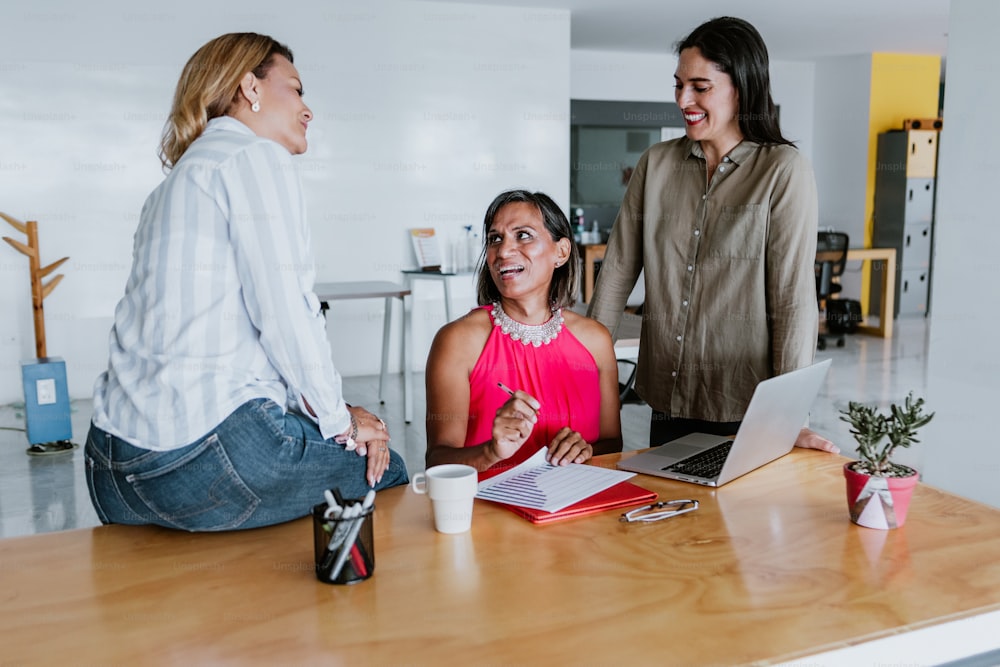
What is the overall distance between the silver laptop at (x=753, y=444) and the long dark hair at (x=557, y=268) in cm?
50

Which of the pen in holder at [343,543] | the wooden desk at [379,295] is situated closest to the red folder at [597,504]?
the pen in holder at [343,543]

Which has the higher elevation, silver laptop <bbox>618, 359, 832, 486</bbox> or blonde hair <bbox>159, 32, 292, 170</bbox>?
blonde hair <bbox>159, 32, 292, 170</bbox>

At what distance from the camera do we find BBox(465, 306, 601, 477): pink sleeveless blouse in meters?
1.99

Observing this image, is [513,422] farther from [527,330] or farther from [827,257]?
[827,257]

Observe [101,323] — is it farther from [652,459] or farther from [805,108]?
[805,108]

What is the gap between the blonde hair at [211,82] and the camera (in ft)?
5.05

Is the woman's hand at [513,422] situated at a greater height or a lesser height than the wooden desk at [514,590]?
greater

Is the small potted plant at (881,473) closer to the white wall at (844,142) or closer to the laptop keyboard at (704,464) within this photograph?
the laptop keyboard at (704,464)

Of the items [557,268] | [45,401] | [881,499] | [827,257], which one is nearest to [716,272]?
[557,268]

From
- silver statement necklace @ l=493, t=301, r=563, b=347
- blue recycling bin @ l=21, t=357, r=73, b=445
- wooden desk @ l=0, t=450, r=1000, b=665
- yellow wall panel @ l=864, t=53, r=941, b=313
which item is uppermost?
yellow wall panel @ l=864, t=53, r=941, b=313

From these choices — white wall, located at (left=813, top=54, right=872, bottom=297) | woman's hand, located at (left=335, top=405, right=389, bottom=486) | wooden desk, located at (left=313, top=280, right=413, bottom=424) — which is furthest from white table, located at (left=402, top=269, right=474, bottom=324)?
white wall, located at (left=813, top=54, right=872, bottom=297)

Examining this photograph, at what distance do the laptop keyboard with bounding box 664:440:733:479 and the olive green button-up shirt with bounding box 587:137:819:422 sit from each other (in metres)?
0.39

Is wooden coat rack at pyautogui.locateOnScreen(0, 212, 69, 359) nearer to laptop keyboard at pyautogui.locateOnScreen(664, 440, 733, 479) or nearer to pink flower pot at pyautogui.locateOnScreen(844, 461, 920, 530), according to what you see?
laptop keyboard at pyautogui.locateOnScreen(664, 440, 733, 479)

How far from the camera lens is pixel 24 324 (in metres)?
5.89
